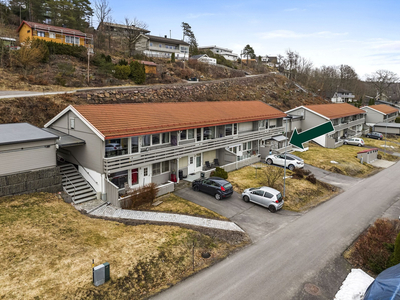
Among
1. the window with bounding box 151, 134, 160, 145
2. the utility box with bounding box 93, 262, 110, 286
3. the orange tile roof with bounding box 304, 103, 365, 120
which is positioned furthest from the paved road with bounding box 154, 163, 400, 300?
the orange tile roof with bounding box 304, 103, 365, 120

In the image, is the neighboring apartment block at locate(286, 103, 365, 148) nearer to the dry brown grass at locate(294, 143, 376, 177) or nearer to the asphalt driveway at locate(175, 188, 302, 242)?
the dry brown grass at locate(294, 143, 376, 177)

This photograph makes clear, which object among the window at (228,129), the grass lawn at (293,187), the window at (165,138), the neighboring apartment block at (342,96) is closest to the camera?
the grass lawn at (293,187)

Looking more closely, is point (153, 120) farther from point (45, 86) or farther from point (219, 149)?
point (45, 86)

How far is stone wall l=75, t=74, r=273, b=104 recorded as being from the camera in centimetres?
3922

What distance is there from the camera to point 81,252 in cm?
1425

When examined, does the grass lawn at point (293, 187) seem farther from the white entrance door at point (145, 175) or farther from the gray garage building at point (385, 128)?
the gray garage building at point (385, 128)

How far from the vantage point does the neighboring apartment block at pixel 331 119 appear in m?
46.3

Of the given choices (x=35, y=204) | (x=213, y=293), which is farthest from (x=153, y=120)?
(x=213, y=293)

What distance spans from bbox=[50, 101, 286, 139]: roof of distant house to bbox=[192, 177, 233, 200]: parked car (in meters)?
5.72

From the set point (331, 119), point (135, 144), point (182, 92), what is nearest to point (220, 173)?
point (135, 144)

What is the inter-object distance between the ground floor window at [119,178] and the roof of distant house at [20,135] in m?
5.12

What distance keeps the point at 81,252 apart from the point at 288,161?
24.6 m

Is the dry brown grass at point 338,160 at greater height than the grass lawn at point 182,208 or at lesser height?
greater

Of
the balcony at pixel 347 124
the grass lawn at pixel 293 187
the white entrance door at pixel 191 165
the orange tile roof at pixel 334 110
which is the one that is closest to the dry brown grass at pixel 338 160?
the balcony at pixel 347 124
